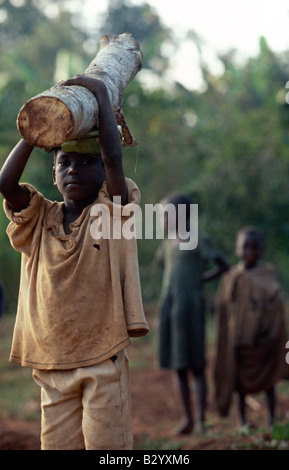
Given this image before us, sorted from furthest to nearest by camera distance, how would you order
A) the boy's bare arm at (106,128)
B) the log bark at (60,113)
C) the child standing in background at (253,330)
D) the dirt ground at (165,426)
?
the child standing in background at (253,330) < the dirt ground at (165,426) < the boy's bare arm at (106,128) < the log bark at (60,113)

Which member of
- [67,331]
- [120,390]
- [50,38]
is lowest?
[120,390]

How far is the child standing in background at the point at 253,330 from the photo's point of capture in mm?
5941

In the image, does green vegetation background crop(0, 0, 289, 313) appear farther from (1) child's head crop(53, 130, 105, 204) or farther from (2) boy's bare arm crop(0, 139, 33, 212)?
(2) boy's bare arm crop(0, 139, 33, 212)

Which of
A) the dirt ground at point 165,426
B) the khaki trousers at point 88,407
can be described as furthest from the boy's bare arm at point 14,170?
the dirt ground at point 165,426

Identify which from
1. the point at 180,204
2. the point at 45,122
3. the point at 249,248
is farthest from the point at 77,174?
the point at 249,248

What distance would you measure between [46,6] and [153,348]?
2304cm

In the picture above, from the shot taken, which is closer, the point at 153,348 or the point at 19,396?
the point at 19,396

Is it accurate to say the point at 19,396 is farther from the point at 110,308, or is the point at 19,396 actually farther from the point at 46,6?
the point at 46,6

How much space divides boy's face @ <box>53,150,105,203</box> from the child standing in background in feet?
10.9

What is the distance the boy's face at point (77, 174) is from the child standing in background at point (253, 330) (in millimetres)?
3327

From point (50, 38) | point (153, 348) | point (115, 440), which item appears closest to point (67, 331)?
point (115, 440)

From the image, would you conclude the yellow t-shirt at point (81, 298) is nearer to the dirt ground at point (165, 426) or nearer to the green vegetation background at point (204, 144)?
the dirt ground at point (165, 426)

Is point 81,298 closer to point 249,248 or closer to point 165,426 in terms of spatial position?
point 249,248

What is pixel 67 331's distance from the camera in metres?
2.83
